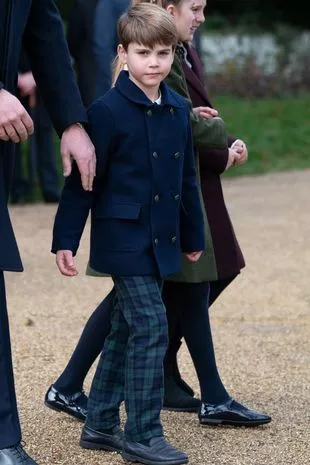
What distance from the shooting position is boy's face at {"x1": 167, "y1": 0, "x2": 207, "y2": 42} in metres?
4.29

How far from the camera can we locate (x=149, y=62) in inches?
152

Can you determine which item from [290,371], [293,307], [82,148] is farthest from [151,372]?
[293,307]

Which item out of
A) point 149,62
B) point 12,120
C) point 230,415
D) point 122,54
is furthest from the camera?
point 230,415

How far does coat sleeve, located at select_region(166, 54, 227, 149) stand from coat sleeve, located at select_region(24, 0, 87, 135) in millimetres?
456

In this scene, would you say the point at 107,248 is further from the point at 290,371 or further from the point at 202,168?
the point at 290,371

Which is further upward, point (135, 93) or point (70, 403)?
point (135, 93)

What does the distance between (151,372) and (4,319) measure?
1.59ft

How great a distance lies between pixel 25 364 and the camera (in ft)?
17.6

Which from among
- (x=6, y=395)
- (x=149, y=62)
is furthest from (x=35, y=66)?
(x=6, y=395)

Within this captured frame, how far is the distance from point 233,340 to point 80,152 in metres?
2.30

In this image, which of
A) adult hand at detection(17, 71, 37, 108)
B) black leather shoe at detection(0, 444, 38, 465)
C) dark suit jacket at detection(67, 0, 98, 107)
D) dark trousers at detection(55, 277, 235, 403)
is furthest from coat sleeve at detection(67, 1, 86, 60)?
black leather shoe at detection(0, 444, 38, 465)

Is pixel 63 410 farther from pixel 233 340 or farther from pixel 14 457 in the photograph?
pixel 233 340

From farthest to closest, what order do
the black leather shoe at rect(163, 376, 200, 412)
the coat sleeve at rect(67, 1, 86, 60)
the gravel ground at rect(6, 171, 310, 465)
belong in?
the coat sleeve at rect(67, 1, 86, 60) < the black leather shoe at rect(163, 376, 200, 412) < the gravel ground at rect(6, 171, 310, 465)

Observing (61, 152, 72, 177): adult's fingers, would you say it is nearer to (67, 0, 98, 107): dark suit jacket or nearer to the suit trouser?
the suit trouser
